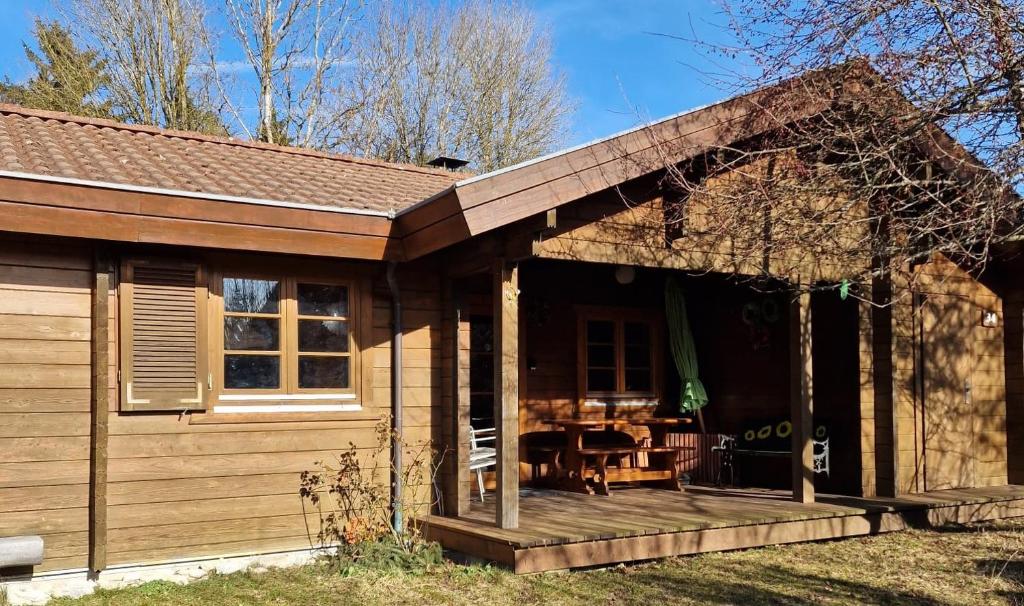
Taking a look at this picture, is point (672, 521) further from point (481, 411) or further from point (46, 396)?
point (46, 396)

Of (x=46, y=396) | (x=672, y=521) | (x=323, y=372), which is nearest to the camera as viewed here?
(x=46, y=396)

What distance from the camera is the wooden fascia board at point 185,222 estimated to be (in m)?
5.76

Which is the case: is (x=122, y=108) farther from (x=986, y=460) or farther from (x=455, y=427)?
(x=986, y=460)

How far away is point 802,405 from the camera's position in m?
8.14

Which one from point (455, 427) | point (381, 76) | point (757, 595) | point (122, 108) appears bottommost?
point (757, 595)

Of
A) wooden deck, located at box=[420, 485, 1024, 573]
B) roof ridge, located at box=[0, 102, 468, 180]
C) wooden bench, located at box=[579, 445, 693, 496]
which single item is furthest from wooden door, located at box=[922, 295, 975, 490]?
roof ridge, located at box=[0, 102, 468, 180]

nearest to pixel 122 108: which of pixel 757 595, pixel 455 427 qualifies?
pixel 455 427

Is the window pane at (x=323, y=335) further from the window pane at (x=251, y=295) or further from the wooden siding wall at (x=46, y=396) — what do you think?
the wooden siding wall at (x=46, y=396)

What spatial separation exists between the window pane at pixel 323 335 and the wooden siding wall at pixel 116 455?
521 millimetres

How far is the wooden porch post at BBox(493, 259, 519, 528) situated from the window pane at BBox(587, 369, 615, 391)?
11.9 ft

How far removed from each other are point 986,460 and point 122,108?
15.2m

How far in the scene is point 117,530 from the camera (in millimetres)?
6199

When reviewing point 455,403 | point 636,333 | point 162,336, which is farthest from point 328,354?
point 636,333

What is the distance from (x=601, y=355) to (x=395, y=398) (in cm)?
354
